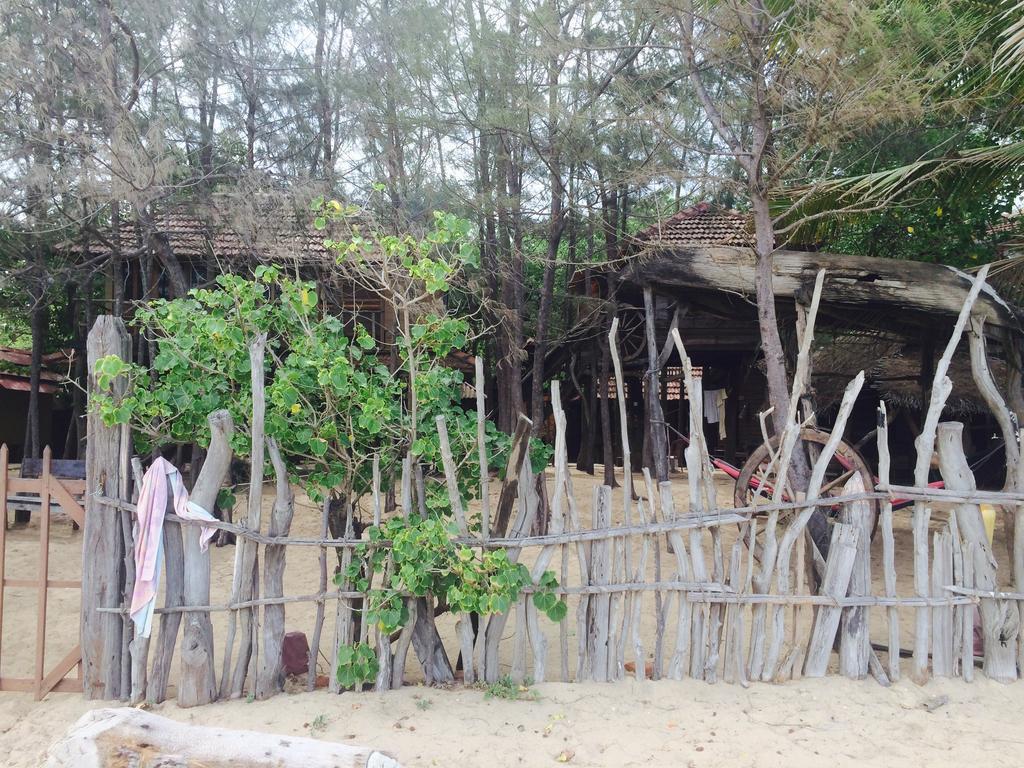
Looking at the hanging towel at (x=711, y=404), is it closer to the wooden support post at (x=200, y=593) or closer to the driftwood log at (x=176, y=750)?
the wooden support post at (x=200, y=593)

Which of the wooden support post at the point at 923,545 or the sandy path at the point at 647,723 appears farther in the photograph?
the wooden support post at the point at 923,545

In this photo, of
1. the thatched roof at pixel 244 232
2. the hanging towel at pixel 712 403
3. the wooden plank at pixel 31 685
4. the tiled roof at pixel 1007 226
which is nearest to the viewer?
the wooden plank at pixel 31 685

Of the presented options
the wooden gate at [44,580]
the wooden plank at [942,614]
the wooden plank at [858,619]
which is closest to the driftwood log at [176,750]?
the wooden gate at [44,580]

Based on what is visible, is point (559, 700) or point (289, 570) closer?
point (559, 700)

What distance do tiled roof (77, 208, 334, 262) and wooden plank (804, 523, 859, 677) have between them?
5.68m

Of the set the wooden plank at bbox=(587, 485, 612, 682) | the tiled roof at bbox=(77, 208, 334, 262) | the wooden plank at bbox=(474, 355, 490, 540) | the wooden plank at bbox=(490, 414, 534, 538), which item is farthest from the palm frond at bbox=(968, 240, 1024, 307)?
the tiled roof at bbox=(77, 208, 334, 262)

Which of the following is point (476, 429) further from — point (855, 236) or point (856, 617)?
point (855, 236)

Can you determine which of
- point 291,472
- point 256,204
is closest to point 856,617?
point 291,472

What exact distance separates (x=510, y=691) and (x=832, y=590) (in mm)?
1803

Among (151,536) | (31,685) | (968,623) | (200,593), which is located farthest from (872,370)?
(31,685)

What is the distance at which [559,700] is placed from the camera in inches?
152

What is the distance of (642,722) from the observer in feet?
12.1

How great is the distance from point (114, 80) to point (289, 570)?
5520 millimetres

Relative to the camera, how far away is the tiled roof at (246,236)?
8344 mm
